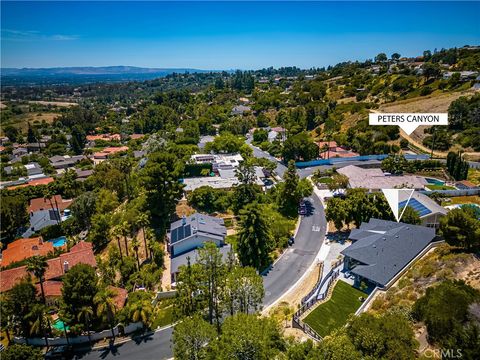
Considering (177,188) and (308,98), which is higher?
(308,98)

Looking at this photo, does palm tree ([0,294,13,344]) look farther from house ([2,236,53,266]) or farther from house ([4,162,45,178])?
house ([4,162,45,178])

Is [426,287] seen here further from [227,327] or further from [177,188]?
[177,188]

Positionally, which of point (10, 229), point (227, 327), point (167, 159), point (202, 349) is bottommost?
point (10, 229)

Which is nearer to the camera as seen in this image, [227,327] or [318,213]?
[227,327]

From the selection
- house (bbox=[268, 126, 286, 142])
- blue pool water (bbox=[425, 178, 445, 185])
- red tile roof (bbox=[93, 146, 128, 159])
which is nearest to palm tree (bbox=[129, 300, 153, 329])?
blue pool water (bbox=[425, 178, 445, 185])

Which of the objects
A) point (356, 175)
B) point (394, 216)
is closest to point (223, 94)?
point (356, 175)

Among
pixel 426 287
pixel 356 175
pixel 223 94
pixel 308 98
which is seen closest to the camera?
pixel 426 287

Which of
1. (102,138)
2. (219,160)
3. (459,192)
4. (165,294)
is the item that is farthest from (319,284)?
(102,138)

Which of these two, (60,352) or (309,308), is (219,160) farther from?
(60,352)

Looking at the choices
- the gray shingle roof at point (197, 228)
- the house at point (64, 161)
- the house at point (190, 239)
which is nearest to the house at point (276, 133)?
the gray shingle roof at point (197, 228)
